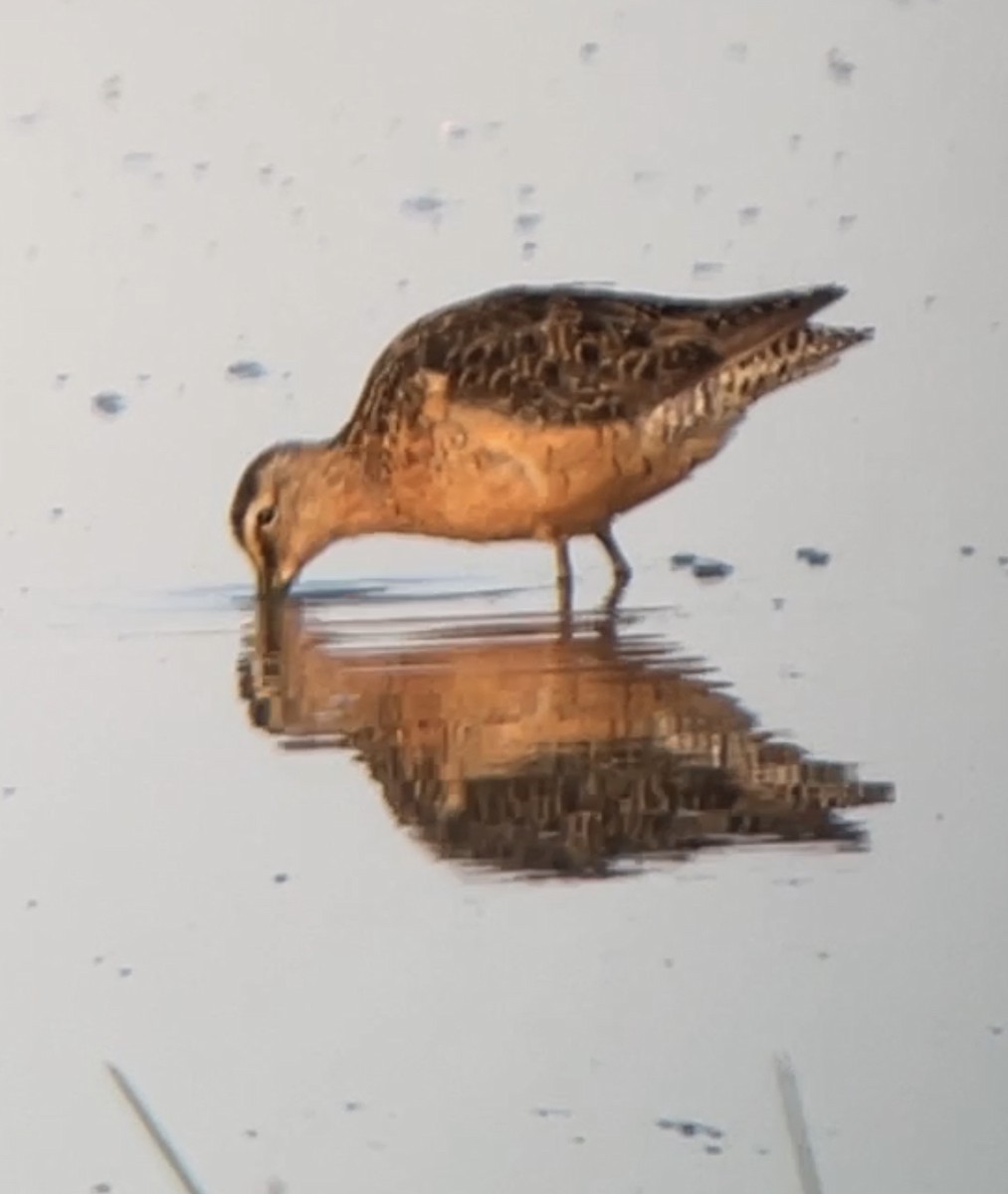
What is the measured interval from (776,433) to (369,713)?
386 mm

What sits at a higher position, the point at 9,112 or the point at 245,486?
the point at 9,112

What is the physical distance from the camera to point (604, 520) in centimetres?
220

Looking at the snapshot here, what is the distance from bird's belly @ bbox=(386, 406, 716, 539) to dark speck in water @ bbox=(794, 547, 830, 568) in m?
0.10

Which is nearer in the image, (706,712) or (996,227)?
(706,712)

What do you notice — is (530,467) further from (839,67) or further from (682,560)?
(839,67)

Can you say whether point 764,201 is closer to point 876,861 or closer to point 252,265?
point 252,265

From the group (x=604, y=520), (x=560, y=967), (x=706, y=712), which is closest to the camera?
(x=560, y=967)

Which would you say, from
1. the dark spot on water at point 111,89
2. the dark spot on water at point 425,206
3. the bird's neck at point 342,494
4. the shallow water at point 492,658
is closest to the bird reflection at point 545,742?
the shallow water at point 492,658

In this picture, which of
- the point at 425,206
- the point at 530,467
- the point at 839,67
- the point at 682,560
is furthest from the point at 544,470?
the point at 839,67

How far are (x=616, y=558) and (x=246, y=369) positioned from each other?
309 mm

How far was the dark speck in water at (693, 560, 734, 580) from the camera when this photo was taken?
7.14ft

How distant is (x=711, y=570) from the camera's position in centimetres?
218

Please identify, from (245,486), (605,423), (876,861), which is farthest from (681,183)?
(876,861)

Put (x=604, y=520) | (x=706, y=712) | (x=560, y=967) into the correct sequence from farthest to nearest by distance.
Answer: (x=604, y=520) → (x=706, y=712) → (x=560, y=967)
